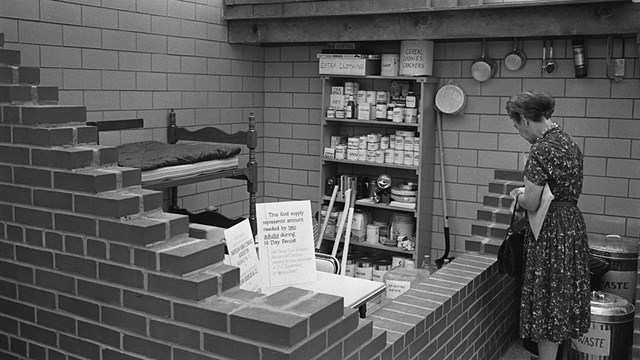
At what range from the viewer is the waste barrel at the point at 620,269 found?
4.52 meters

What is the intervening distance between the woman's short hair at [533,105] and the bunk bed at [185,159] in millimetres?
2131

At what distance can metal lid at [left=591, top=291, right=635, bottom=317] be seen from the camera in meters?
4.04

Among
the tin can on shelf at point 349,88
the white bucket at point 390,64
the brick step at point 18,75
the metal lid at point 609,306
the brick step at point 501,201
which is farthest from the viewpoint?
the tin can on shelf at point 349,88

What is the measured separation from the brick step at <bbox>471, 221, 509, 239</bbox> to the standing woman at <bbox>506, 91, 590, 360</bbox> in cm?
81

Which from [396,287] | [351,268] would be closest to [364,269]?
[351,268]

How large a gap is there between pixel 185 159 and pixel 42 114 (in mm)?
1648

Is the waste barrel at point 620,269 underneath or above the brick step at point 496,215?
underneath

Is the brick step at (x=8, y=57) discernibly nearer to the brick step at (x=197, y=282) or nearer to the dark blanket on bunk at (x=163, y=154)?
the dark blanket on bunk at (x=163, y=154)

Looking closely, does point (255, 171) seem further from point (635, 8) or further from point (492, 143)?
point (635, 8)

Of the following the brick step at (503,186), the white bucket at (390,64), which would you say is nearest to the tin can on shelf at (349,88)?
the white bucket at (390,64)

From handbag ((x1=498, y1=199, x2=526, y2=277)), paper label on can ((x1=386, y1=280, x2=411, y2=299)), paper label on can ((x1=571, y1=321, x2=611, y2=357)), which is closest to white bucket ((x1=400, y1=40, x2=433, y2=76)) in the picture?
paper label on can ((x1=386, y1=280, x2=411, y2=299))

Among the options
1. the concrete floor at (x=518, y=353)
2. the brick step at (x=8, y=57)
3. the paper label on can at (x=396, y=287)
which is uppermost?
the brick step at (x=8, y=57)

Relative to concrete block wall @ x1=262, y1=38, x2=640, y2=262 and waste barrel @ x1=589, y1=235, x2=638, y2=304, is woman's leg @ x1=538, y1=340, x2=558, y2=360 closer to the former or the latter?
waste barrel @ x1=589, y1=235, x2=638, y2=304

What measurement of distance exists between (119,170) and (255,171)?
101 inches
